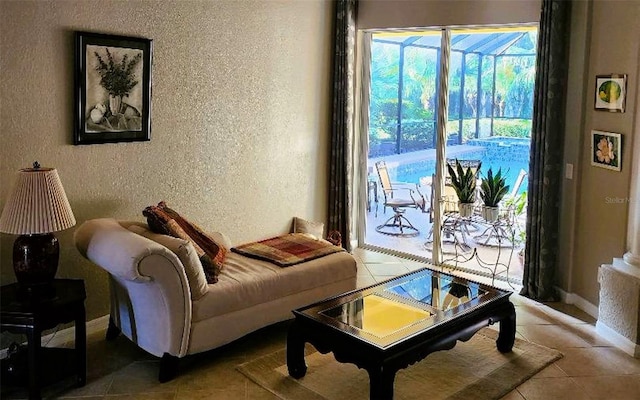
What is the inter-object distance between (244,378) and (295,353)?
348 millimetres

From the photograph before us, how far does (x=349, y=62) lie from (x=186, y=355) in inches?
141

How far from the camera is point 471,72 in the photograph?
5988 millimetres

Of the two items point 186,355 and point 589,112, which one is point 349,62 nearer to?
point 589,112

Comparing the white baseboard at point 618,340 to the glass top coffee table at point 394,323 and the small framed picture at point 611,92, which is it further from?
the small framed picture at point 611,92

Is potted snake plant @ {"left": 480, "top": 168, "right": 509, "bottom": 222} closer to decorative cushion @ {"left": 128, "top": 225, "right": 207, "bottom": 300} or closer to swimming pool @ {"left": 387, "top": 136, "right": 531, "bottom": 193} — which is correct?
swimming pool @ {"left": 387, "top": 136, "right": 531, "bottom": 193}

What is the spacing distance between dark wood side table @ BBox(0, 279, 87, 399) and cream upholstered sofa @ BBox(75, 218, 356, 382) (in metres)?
0.26

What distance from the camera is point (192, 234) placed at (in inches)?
171

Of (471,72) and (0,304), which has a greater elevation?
(471,72)

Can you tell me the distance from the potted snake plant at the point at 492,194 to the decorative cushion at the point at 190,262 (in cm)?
271

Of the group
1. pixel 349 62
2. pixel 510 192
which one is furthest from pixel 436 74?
pixel 510 192

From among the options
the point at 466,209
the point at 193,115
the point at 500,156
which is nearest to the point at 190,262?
the point at 193,115

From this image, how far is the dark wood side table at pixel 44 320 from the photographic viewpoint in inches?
130

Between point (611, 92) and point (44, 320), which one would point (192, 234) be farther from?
point (611, 92)

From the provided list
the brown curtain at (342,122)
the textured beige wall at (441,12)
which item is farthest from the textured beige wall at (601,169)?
the brown curtain at (342,122)
